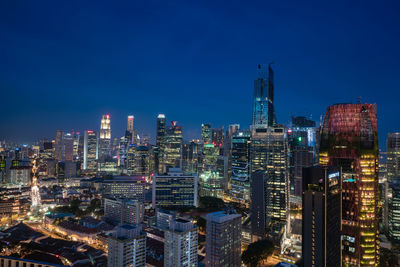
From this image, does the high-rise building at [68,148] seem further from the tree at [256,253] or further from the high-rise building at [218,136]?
the tree at [256,253]

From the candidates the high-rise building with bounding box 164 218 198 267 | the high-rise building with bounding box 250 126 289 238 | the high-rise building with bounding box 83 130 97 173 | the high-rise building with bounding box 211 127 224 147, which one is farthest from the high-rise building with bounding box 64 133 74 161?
the high-rise building with bounding box 164 218 198 267

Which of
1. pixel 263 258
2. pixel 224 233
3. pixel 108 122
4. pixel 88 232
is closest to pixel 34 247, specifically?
pixel 88 232

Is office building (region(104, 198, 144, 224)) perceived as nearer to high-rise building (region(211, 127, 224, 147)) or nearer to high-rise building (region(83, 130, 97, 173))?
high-rise building (region(83, 130, 97, 173))

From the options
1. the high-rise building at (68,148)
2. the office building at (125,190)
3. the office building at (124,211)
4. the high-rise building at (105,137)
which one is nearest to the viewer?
the office building at (124,211)

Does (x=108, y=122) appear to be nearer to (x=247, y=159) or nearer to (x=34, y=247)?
(x=247, y=159)

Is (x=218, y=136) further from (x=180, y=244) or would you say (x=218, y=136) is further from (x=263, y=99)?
(x=180, y=244)

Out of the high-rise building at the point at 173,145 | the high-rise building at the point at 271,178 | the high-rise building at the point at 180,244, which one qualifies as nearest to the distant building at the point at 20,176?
the high-rise building at the point at 173,145

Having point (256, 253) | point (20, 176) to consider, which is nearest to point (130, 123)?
point (20, 176)
